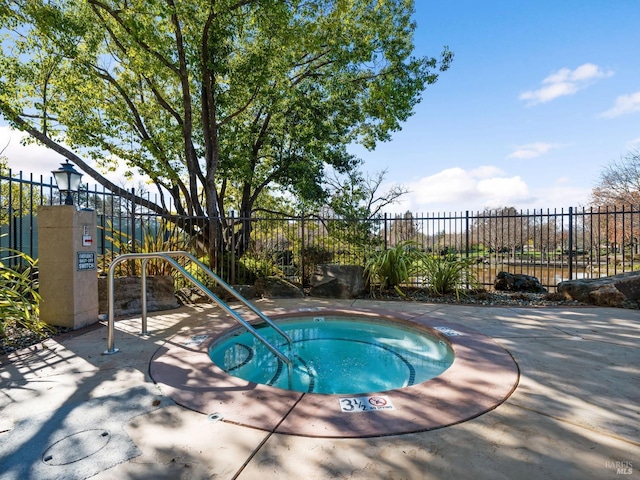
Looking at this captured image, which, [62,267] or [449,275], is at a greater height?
[62,267]

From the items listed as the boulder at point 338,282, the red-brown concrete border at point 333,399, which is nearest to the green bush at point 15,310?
the red-brown concrete border at point 333,399

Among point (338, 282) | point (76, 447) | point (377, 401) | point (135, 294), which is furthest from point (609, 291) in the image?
point (135, 294)

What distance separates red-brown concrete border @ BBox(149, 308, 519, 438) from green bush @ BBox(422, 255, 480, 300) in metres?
3.36

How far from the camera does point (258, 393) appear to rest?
2.18m

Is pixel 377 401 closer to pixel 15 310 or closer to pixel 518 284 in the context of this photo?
pixel 15 310

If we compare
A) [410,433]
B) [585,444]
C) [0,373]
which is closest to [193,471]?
[410,433]

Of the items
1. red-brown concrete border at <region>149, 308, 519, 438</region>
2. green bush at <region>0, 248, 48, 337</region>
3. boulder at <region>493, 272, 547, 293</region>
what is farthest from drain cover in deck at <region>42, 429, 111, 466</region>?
boulder at <region>493, 272, 547, 293</region>

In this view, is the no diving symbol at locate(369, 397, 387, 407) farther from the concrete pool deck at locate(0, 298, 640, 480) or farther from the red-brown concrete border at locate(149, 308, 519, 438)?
the concrete pool deck at locate(0, 298, 640, 480)

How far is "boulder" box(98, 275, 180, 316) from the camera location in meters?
4.67

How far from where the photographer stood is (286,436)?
66.7 inches

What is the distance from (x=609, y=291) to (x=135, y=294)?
23.7 feet

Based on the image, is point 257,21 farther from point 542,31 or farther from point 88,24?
point 542,31

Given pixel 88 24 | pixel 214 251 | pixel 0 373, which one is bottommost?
pixel 0 373

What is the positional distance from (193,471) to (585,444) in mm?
1876
